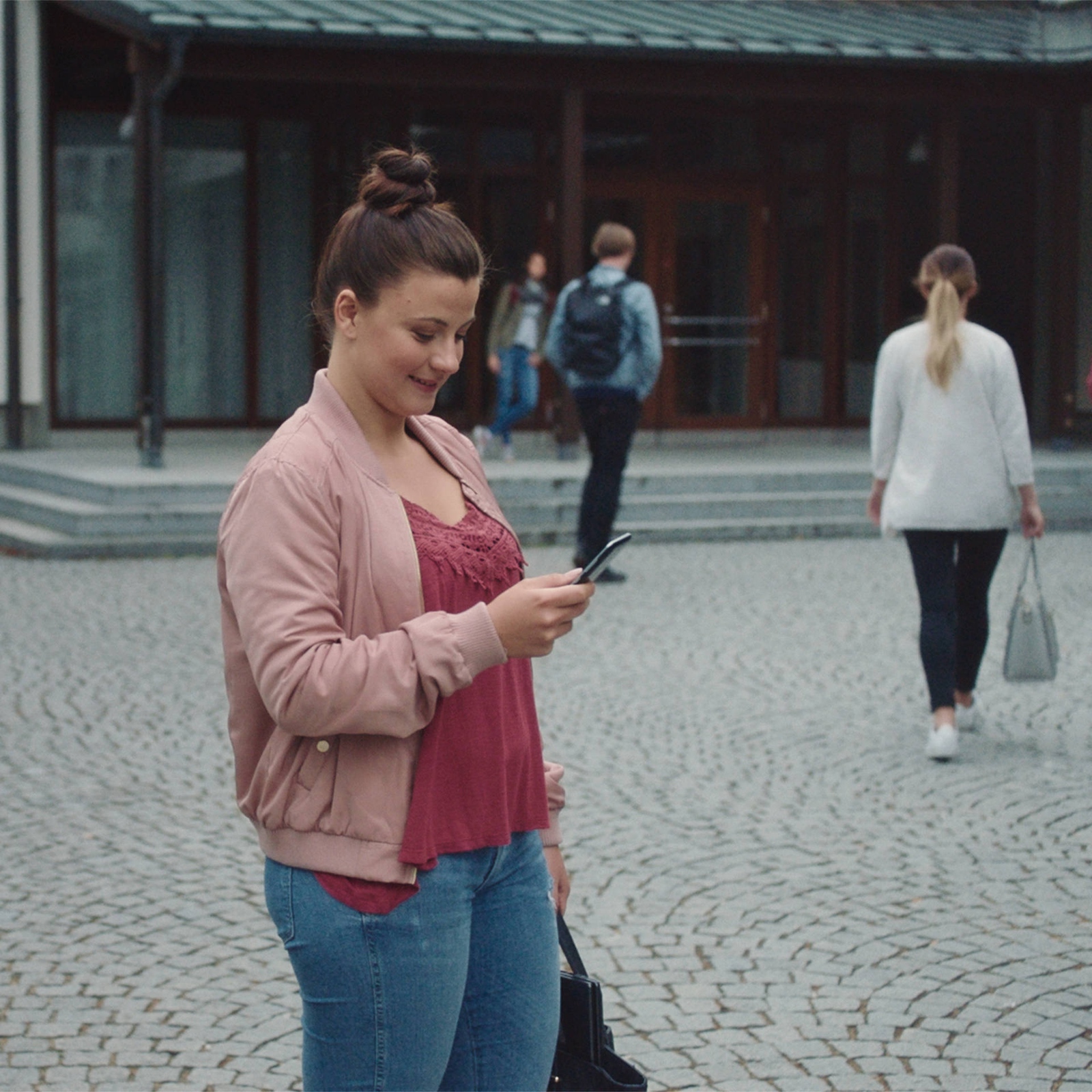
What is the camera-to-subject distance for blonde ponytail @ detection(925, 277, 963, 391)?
6.52 metres

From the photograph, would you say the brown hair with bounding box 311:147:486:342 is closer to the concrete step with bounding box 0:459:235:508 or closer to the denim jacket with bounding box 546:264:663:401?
the denim jacket with bounding box 546:264:663:401

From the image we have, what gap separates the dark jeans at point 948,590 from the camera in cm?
654

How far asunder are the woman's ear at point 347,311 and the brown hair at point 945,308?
14.9 feet

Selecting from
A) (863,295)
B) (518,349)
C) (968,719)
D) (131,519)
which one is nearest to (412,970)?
(968,719)

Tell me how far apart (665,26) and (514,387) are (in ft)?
12.1

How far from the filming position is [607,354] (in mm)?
10250

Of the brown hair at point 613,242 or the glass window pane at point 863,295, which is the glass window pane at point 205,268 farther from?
the brown hair at point 613,242

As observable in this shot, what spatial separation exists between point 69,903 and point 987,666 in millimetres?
4727

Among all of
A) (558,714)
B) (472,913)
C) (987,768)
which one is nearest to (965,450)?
(987,768)

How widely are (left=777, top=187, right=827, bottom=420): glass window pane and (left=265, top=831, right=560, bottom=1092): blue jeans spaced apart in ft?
55.3

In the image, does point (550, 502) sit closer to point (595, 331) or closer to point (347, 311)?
point (595, 331)

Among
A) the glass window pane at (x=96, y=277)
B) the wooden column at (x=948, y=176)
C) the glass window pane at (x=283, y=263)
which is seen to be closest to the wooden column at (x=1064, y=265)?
the wooden column at (x=948, y=176)

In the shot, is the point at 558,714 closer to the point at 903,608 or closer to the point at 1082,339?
the point at 903,608

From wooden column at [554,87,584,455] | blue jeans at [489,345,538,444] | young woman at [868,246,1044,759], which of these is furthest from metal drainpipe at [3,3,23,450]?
young woman at [868,246,1044,759]
